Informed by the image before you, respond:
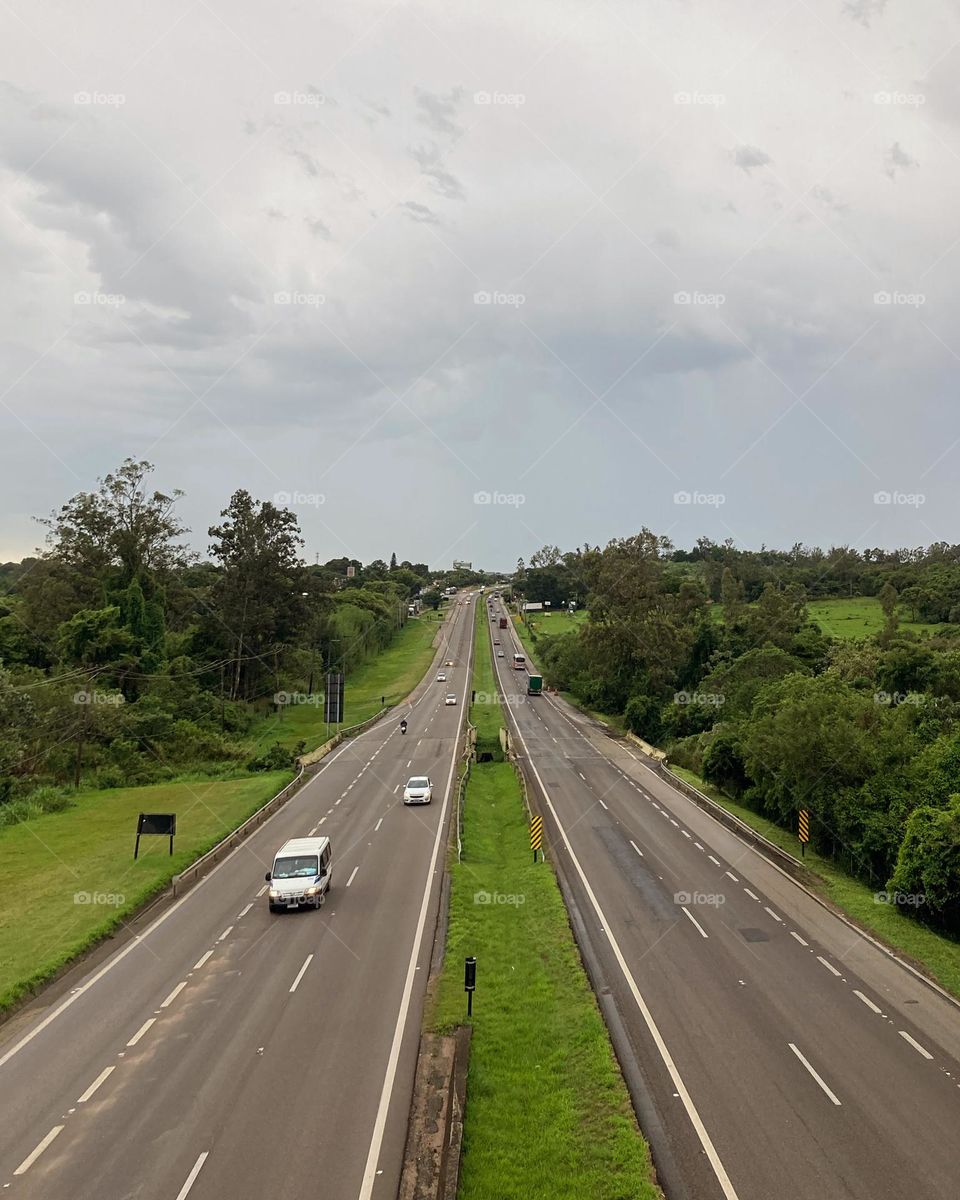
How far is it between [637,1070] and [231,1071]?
25.8ft

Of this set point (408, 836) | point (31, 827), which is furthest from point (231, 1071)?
point (31, 827)

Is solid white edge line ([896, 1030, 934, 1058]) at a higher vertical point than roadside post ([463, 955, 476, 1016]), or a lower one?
lower

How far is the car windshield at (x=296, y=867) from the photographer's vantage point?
25.2m

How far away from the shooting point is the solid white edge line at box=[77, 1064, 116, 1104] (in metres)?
14.3

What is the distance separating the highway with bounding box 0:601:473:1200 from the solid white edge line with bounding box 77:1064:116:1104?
0.04 m

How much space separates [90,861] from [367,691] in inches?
2737

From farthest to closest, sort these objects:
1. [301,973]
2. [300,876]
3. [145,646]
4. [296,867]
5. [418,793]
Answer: [145,646] → [418,793] → [296,867] → [300,876] → [301,973]

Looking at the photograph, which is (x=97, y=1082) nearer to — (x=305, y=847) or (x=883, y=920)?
(x=305, y=847)

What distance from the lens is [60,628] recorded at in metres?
60.6

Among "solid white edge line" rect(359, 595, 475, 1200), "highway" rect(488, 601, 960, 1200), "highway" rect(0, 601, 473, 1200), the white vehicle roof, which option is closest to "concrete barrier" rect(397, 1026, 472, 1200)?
"highway" rect(0, 601, 473, 1200)

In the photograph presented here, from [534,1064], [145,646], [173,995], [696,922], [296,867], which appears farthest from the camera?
[145,646]

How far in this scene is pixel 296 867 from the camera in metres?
25.5

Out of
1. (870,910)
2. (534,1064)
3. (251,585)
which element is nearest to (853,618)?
(251,585)

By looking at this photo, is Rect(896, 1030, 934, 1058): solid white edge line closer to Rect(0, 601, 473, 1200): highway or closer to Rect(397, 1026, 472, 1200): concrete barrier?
Rect(397, 1026, 472, 1200): concrete barrier
